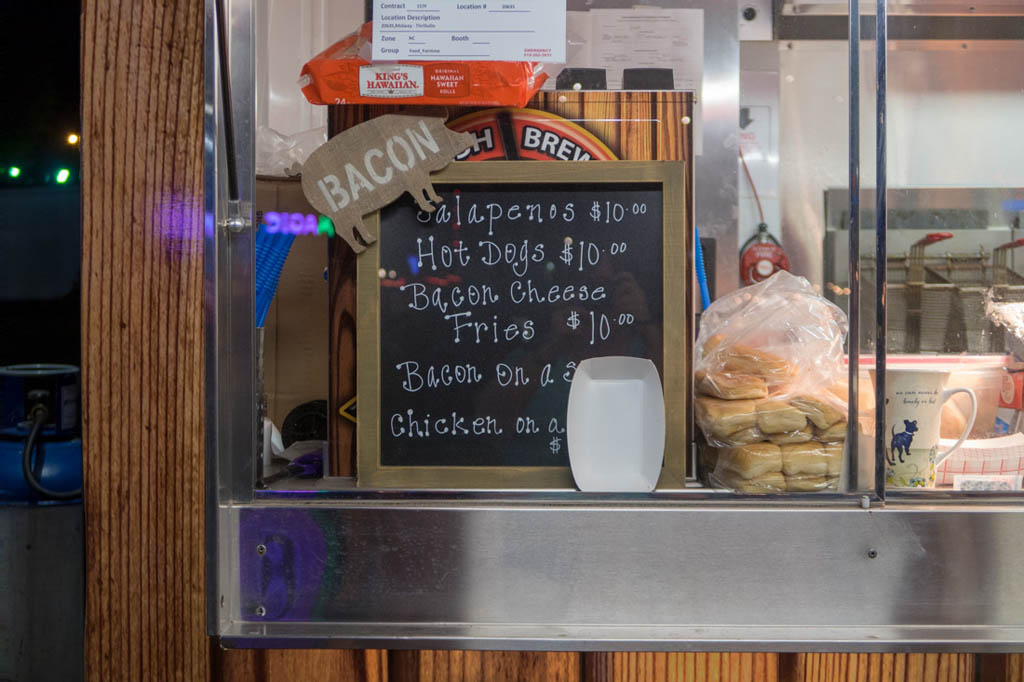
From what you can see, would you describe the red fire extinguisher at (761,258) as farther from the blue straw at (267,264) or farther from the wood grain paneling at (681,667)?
the blue straw at (267,264)

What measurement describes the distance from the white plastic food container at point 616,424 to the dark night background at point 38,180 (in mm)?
1517

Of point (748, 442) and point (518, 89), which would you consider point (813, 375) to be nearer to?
point (748, 442)

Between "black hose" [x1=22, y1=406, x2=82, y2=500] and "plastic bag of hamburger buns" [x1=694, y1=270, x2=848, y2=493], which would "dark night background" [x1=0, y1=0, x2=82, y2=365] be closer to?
"black hose" [x1=22, y1=406, x2=82, y2=500]

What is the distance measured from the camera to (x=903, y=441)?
1.04 metres

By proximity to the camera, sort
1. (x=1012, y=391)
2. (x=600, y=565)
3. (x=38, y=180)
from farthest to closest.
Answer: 1. (x=38, y=180)
2. (x=1012, y=391)
3. (x=600, y=565)

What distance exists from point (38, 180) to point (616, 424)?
170 cm

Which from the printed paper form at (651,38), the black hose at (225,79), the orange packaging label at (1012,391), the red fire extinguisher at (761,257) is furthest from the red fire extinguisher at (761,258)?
the black hose at (225,79)

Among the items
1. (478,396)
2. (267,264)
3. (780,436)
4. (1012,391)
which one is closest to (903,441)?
(780,436)

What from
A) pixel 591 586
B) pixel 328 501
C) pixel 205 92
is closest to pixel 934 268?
pixel 591 586

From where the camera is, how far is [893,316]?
1374 mm

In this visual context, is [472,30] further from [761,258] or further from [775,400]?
[761,258]

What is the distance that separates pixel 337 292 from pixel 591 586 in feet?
1.72

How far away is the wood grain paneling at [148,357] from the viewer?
3.28 feet

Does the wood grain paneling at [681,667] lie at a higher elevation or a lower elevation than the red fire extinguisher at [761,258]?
lower
